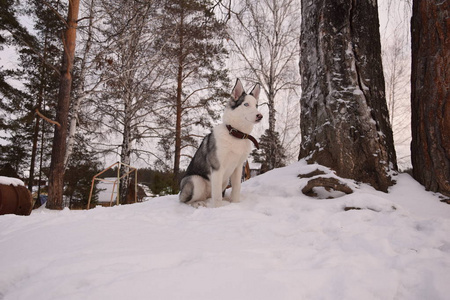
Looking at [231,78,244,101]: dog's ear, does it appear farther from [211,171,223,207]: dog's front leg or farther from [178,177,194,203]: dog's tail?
[178,177,194,203]: dog's tail

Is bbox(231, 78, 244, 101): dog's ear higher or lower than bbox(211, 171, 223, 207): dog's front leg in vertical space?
higher

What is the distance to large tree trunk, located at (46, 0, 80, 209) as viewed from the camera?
805 cm

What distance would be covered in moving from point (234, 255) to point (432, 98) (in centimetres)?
311

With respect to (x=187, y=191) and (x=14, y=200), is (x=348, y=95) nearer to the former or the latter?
(x=187, y=191)

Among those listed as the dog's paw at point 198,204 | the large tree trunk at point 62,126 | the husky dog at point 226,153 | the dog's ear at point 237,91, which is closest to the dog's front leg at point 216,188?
the husky dog at point 226,153

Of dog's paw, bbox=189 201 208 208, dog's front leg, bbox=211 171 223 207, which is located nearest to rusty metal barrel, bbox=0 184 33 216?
dog's paw, bbox=189 201 208 208

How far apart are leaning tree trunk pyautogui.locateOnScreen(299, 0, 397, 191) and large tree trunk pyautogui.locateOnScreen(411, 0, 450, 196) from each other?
1.21ft

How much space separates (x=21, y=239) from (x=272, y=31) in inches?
465

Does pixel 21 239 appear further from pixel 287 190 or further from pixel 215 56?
pixel 215 56

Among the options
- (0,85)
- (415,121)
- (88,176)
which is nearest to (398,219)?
(415,121)

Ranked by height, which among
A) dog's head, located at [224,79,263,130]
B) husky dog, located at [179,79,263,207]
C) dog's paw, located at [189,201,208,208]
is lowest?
dog's paw, located at [189,201,208,208]

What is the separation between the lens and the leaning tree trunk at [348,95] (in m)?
3.28

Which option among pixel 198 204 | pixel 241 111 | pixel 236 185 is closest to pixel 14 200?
pixel 198 204

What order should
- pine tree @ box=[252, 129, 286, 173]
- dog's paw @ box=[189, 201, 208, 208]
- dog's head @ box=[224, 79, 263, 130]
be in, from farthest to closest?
pine tree @ box=[252, 129, 286, 173], dog's paw @ box=[189, 201, 208, 208], dog's head @ box=[224, 79, 263, 130]
